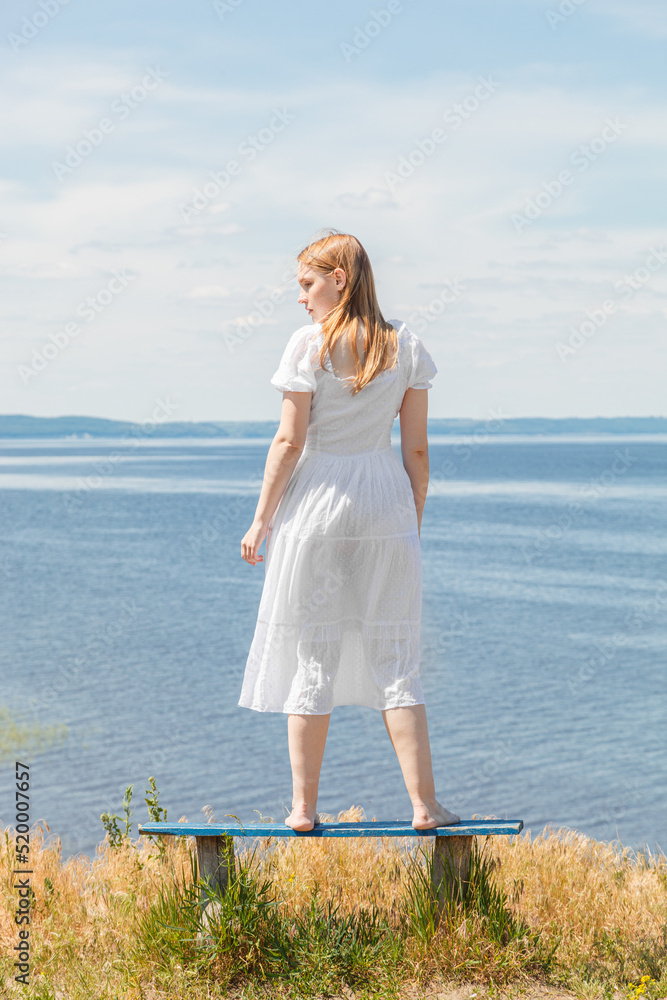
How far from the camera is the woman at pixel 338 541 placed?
3436 millimetres

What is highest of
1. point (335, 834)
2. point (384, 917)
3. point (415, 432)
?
point (415, 432)

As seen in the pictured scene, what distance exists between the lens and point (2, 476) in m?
109

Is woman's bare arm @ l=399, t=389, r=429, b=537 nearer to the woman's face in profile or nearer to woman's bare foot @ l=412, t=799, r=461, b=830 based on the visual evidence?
the woman's face in profile

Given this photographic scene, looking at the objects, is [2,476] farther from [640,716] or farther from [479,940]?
[479,940]

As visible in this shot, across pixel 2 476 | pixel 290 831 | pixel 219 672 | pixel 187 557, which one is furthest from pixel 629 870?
pixel 2 476

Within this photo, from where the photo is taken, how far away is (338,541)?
136 inches

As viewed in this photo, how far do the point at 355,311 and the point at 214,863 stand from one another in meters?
1.93

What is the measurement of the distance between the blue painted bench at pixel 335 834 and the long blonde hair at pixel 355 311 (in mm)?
1463

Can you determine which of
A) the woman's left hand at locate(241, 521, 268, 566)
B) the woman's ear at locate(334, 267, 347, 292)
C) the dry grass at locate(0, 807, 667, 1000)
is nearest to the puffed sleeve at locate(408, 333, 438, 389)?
the woman's ear at locate(334, 267, 347, 292)

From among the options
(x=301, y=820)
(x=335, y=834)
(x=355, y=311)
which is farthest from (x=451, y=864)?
(x=355, y=311)

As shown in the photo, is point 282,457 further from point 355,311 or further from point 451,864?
point 451,864

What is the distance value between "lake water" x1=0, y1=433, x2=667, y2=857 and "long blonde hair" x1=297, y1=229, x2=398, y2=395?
2.50 metres

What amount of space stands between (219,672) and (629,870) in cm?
1356

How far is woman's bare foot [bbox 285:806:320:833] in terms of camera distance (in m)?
3.43
